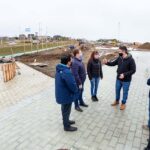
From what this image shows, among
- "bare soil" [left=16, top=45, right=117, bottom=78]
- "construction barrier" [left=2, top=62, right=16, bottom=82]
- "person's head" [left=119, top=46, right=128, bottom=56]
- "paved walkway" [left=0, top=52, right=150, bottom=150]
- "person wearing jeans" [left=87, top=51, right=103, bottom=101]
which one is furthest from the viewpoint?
"bare soil" [left=16, top=45, right=117, bottom=78]

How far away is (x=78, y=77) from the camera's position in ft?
19.8

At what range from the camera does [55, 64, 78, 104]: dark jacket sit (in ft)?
15.3

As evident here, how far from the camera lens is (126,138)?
4883 mm

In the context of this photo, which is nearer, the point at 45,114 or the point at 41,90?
the point at 45,114

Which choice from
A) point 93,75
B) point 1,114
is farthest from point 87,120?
point 1,114

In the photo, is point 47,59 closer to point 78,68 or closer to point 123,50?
point 78,68

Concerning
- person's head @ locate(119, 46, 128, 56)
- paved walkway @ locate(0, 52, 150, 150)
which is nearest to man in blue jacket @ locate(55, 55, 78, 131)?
paved walkway @ locate(0, 52, 150, 150)

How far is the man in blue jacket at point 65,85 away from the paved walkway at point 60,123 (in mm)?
528

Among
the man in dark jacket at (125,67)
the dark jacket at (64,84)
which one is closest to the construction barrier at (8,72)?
the man in dark jacket at (125,67)

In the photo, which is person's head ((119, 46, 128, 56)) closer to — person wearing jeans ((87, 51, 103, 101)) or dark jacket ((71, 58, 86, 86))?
person wearing jeans ((87, 51, 103, 101))

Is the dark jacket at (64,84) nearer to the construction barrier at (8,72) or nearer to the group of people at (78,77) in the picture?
the group of people at (78,77)

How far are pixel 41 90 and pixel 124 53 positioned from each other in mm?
3874

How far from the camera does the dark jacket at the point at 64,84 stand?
4.65 meters

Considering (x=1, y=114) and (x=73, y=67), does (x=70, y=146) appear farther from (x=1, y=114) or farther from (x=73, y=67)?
(x=1, y=114)
